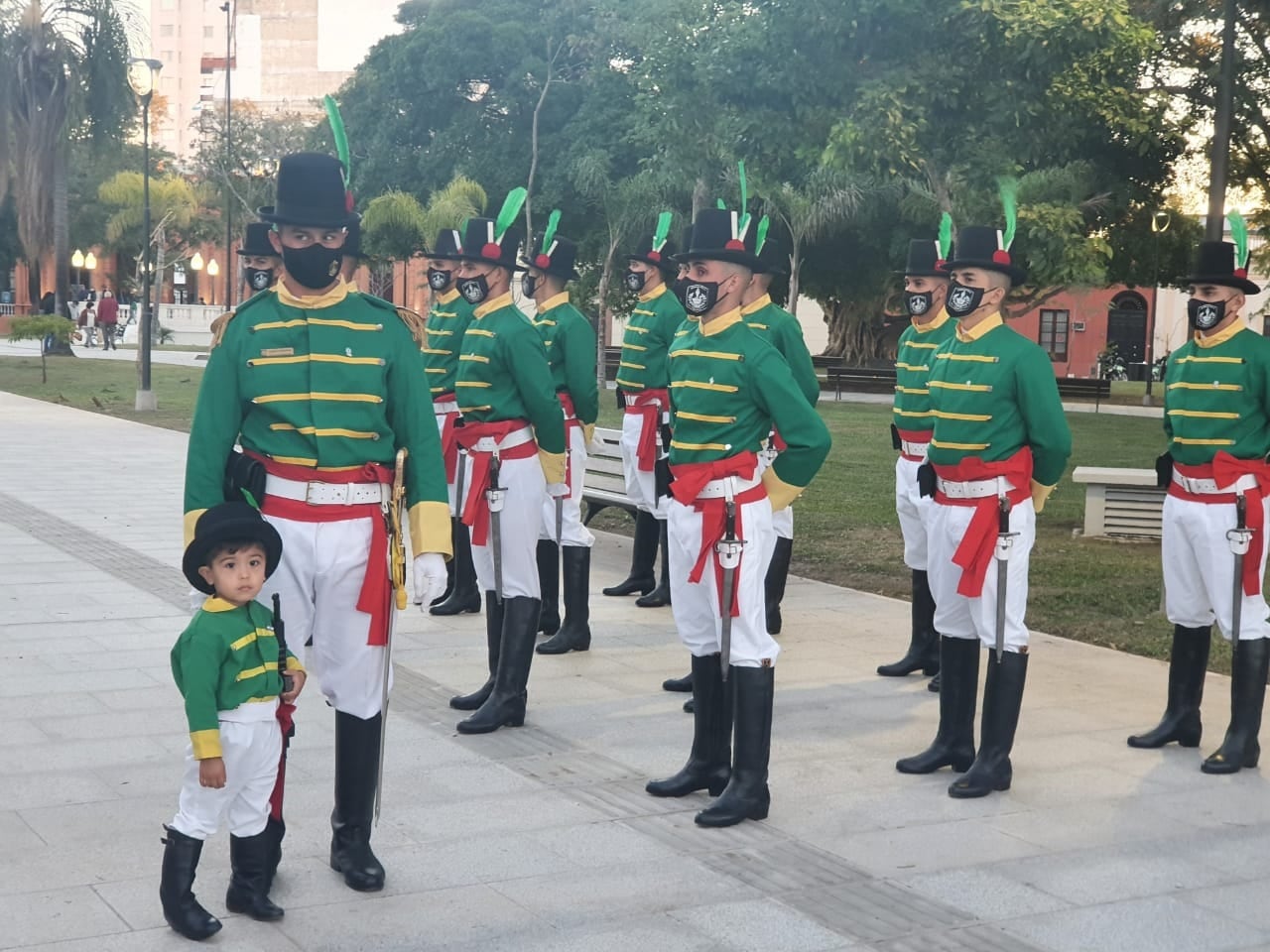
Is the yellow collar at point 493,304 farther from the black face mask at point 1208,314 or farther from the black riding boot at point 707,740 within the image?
the black face mask at point 1208,314

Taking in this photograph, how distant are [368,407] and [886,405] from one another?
28.8 metres

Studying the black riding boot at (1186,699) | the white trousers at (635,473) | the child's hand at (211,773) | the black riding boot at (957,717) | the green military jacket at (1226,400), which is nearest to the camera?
the child's hand at (211,773)

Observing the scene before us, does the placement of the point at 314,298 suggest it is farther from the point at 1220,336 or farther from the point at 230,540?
the point at 1220,336

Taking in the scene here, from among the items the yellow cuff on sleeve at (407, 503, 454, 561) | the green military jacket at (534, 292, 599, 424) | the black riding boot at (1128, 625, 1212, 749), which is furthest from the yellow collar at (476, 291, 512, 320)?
the black riding boot at (1128, 625, 1212, 749)

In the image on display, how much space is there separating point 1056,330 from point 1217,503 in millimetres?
59373

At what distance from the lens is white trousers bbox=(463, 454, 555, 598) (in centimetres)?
746

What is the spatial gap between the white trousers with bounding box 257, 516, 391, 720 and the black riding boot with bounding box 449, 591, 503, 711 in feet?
Result: 7.23

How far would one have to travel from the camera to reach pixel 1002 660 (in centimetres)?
654

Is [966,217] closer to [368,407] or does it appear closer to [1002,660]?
[1002,660]

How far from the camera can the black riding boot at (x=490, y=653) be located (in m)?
7.59

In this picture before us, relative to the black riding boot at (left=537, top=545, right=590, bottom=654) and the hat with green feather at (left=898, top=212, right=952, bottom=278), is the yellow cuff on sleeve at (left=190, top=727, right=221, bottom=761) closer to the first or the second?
the black riding boot at (left=537, top=545, right=590, bottom=654)

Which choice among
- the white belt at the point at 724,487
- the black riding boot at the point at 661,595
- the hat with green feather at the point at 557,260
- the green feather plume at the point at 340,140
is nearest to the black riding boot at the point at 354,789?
the white belt at the point at 724,487

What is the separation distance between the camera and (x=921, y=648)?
28.2 feet

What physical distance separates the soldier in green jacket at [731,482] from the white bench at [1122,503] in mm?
8037
